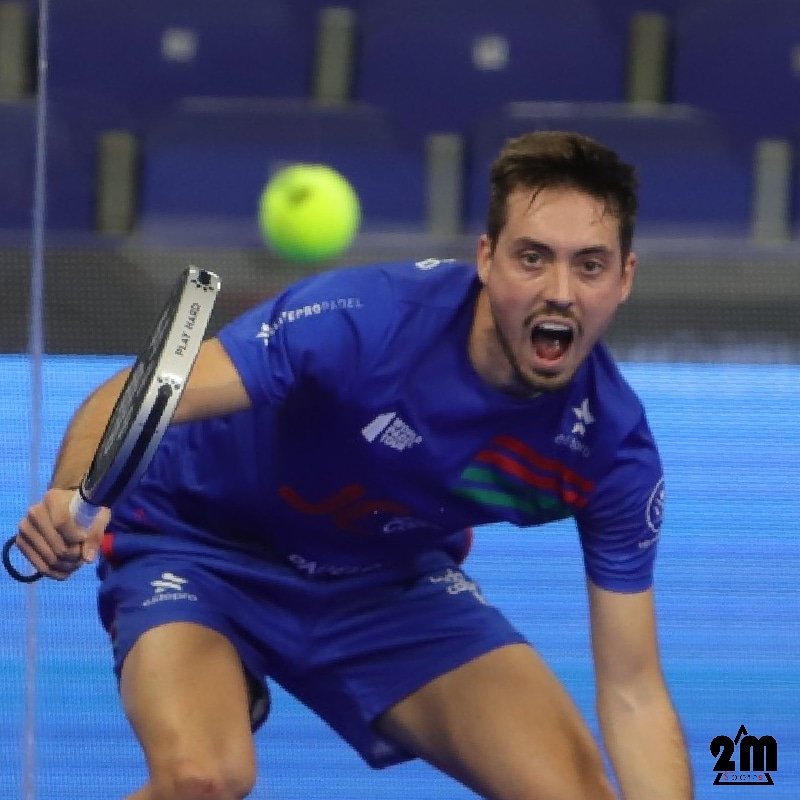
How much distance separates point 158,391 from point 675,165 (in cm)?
396

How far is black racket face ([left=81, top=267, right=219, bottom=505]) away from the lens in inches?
80.9

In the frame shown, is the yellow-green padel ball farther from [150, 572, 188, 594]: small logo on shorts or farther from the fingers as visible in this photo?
the fingers

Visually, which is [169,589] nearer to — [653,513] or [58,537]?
[58,537]

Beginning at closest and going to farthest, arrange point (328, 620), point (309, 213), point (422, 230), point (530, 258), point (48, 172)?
1. point (530, 258)
2. point (328, 620)
3. point (309, 213)
4. point (48, 172)
5. point (422, 230)

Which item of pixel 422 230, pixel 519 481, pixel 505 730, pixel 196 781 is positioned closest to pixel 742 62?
pixel 422 230

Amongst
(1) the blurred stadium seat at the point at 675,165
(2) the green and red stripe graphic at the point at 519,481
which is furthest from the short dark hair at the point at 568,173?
(1) the blurred stadium seat at the point at 675,165

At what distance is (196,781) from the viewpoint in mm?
2498

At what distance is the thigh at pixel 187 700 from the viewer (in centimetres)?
254

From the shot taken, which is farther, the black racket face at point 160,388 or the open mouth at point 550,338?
the open mouth at point 550,338

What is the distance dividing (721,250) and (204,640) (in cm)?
297

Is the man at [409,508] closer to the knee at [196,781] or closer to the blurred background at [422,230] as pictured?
the knee at [196,781]

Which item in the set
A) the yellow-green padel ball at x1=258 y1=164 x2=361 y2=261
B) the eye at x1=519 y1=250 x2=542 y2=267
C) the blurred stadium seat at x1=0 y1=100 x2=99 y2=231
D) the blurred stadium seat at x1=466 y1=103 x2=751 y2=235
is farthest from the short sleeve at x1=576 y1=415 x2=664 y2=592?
the blurred stadium seat at x1=466 y1=103 x2=751 y2=235

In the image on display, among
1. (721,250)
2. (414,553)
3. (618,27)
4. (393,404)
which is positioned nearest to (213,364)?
(393,404)

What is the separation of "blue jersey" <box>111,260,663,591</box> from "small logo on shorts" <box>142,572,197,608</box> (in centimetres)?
7
